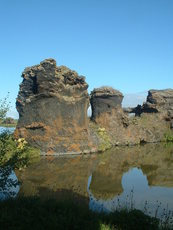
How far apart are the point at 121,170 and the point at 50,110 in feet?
30.6

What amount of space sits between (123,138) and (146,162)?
476 inches

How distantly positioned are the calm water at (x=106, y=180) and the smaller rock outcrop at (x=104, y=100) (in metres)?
10.5

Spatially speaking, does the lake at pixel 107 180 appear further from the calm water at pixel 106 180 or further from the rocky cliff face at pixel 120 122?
the rocky cliff face at pixel 120 122

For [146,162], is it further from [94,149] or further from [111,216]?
[111,216]

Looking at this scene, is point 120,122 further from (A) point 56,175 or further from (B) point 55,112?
(A) point 56,175

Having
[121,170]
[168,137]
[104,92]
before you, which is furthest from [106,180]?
[168,137]

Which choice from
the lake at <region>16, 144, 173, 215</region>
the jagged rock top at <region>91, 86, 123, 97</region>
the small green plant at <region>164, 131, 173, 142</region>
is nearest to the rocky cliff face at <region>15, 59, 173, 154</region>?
the lake at <region>16, 144, 173, 215</region>

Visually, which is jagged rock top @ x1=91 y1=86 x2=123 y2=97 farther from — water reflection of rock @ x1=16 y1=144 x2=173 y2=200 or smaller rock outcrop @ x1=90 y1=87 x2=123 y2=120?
water reflection of rock @ x1=16 y1=144 x2=173 y2=200

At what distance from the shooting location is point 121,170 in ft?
63.7

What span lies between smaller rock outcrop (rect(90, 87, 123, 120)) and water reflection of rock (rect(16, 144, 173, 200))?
9.57m

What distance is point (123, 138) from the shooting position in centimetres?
3459

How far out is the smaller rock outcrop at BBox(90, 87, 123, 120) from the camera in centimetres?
3416

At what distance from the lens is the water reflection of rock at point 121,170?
576 inches

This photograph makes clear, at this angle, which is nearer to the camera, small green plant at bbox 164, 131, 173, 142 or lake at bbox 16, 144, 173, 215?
lake at bbox 16, 144, 173, 215
